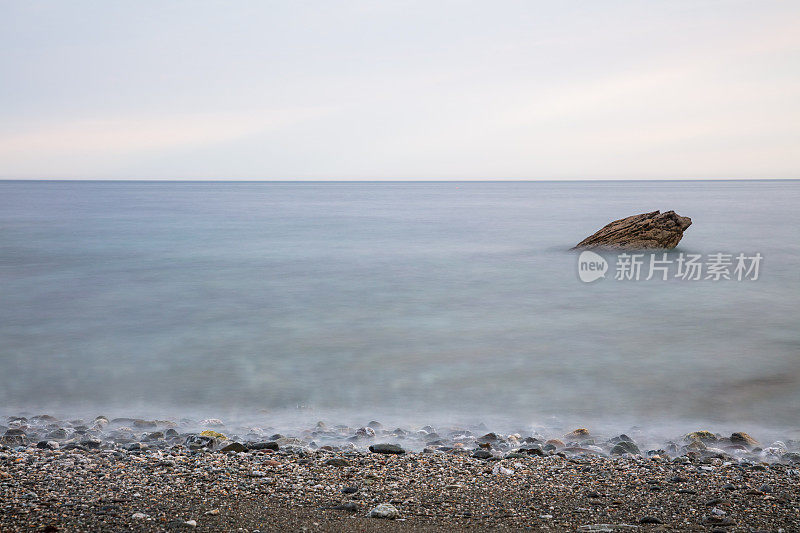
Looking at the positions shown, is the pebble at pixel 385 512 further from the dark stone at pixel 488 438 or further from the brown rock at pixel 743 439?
the brown rock at pixel 743 439

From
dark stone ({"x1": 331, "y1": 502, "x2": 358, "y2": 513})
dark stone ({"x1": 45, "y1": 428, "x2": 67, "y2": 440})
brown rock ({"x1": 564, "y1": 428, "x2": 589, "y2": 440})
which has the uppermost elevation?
dark stone ({"x1": 331, "y1": 502, "x2": 358, "y2": 513})

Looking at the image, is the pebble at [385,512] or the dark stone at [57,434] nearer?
the pebble at [385,512]

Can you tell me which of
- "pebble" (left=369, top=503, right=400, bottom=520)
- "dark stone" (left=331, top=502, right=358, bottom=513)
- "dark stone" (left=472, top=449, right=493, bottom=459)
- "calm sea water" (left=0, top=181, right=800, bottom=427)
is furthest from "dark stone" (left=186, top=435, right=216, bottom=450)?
"dark stone" (left=472, top=449, right=493, bottom=459)

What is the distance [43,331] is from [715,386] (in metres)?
10.6

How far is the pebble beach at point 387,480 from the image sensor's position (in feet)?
12.9

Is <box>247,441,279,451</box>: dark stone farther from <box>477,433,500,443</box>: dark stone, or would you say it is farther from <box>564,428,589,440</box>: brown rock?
<box>564,428,589,440</box>: brown rock

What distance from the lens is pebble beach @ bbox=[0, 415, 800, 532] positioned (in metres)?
3.93

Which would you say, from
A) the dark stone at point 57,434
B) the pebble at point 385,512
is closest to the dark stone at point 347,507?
the pebble at point 385,512

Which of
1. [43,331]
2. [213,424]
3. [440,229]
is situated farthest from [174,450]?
[440,229]

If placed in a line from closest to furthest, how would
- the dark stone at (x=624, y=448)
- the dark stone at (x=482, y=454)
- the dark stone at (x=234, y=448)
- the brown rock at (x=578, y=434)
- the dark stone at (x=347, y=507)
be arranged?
1. the dark stone at (x=347, y=507)
2. the dark stone at (x=482, y=454)
3. the dark stone at (x=234, y=448)
4. the dark stone at (x=624, y=448)
5. the brown rock at (x=578, y=434)

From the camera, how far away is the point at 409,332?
10.8m

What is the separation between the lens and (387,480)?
185 inches

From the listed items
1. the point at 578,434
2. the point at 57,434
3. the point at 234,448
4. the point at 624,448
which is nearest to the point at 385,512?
the point at 234,448

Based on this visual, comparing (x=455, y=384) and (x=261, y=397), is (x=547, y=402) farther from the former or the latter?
(x=261, y=397)
